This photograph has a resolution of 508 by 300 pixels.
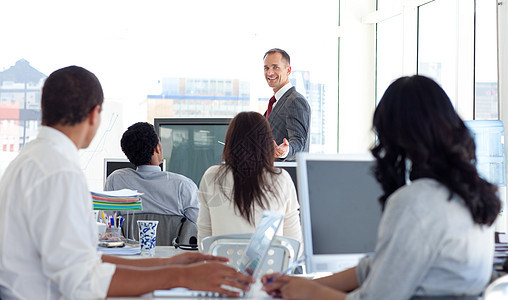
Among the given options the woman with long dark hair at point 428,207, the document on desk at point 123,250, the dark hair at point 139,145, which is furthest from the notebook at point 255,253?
the dark hair at point 139,145

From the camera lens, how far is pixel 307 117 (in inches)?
171

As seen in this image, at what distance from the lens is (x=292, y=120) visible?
4.31m

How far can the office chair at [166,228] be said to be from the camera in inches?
142

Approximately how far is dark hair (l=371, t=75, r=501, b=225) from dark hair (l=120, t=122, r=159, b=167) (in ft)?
8.33

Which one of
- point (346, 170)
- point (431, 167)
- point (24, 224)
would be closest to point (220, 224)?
point (346, 170)

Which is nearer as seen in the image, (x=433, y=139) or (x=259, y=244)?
(x=433, y=139)

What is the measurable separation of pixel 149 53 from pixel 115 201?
421 cm

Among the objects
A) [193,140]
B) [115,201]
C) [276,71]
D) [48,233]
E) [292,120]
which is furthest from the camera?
[276,71]

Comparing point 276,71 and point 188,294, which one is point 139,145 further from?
point 188,294

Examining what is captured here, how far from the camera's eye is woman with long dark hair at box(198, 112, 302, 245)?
2.75m

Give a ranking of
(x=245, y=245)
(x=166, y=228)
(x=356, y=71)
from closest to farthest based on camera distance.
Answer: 1. (x=245, y=245)
2. (x=166, y=228)
3. (x=356, y=71)

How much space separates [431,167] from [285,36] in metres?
5.83

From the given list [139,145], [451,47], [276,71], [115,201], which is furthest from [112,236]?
[451,47]

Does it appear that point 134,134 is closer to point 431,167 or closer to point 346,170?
point 346,170
